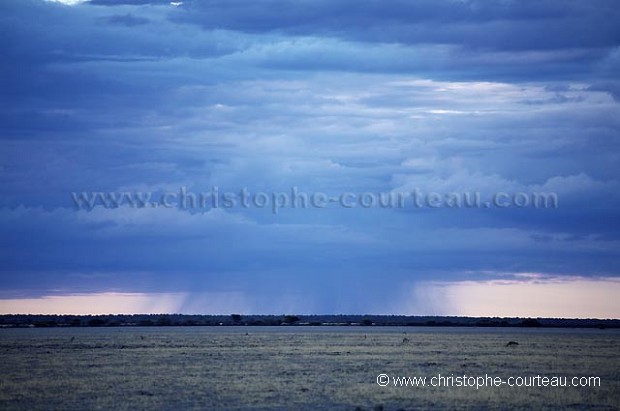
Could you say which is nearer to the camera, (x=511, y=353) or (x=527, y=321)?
(x=511, y=353)

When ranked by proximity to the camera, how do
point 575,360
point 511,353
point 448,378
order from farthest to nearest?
point 511,353 → point 575,360 → point 448,378

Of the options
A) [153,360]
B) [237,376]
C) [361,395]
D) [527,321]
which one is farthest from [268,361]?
[527,321]

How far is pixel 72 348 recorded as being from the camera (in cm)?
6700

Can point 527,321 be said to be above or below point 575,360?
above

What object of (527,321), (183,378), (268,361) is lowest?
(183,378)

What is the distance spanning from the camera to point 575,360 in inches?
2029

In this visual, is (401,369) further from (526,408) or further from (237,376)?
(526,408)

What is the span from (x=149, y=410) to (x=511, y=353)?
34325 mm

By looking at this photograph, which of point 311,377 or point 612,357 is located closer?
point 311,377

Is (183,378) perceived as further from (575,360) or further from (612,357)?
(612,357)

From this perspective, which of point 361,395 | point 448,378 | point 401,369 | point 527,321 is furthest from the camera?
point 527,321

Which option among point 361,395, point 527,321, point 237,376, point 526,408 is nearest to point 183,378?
point 237,376

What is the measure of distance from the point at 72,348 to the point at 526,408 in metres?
44.2

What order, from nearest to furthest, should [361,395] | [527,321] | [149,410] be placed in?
[149,410] → [361,395] → [527,321]
